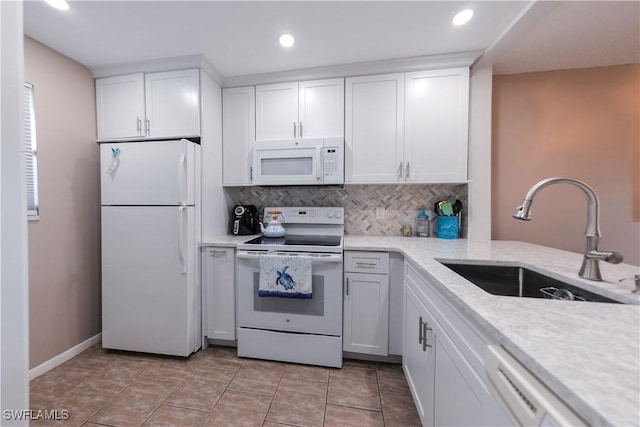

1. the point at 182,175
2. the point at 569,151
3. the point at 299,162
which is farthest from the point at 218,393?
the point at 569,151

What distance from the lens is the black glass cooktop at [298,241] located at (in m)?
2.04

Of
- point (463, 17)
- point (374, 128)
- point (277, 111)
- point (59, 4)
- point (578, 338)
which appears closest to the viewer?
point (578, 338)

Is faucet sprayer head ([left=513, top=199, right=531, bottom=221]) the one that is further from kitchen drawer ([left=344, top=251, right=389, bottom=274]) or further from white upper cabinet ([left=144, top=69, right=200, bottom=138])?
white upper cabinet ([left=144, top=69, right=200, bottom=138])

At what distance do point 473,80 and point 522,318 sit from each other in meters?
2.14

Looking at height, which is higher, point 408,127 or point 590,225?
point 408,127

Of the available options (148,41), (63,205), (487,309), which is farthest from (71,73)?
(487,309)

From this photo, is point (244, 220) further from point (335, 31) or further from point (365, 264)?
point (335, 31)

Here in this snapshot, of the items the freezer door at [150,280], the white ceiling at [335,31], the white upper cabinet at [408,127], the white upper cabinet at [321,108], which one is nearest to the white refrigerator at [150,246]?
the freezer door at [150,280]

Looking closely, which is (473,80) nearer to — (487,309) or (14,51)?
(487,309)

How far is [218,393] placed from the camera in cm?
164

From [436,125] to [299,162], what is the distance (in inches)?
47.6

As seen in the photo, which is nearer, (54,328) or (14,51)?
(14,51)

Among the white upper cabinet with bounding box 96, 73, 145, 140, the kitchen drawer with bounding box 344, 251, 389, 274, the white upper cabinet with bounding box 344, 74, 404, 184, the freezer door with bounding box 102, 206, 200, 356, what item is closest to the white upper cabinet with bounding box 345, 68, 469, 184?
the white upper cabinet with bounding box 344, 74, 404, 184

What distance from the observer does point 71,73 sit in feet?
6.70
